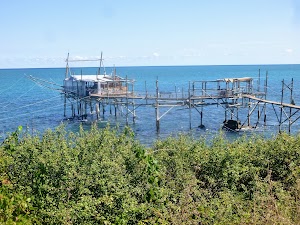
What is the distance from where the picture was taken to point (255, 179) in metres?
11.2

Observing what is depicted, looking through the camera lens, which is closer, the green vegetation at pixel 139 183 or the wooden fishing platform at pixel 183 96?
the green vegetation at pixel 139 183

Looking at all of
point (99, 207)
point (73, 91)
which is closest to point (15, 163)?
point (99, 207)

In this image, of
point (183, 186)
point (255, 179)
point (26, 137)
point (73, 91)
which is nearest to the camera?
point (183, 186)

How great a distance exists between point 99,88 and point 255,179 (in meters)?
32.8

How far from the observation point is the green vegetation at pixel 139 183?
29.6 feet

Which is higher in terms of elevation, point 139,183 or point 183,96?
point 183,96

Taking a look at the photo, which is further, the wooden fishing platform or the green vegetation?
the wooden fishing platform

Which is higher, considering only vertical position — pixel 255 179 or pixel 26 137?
pixel 26 137

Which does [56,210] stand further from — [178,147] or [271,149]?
[271,149]

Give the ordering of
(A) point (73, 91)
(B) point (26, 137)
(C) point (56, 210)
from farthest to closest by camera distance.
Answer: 1. (A) point (73, 91)
2. (B) point (26, 137)
3. (C) point (56, 210)

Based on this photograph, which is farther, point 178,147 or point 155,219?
point 178,147

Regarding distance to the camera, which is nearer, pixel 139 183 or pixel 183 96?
pixel 139 183

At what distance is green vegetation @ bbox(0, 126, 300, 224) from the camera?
29.6 ft

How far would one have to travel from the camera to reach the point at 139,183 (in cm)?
1048
